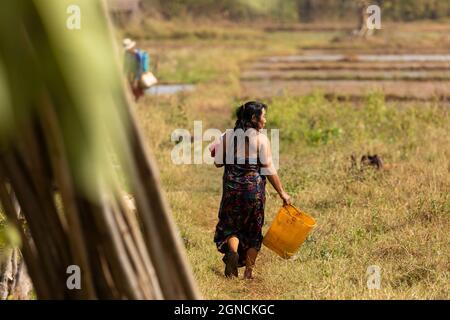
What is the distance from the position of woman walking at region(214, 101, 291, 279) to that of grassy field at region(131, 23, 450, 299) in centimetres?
18

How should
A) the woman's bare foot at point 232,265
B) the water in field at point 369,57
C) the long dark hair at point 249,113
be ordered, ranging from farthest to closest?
the water in field at point 369,57 → the woman's bare foot at point 232,265 → the long dark hair at point 249,113

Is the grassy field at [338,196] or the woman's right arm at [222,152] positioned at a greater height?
the woman's right arm at [222,152]

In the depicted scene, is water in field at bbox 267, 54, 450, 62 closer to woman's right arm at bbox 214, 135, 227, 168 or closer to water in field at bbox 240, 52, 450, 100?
water in field at bbox 240, 52, 450, 100

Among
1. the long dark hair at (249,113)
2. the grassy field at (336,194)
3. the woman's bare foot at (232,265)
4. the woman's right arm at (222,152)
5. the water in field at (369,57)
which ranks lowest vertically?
the water in field at (369,57)

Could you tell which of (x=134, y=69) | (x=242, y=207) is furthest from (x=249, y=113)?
(x=134, y=69)

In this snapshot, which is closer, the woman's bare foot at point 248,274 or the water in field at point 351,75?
the woman's bare foot at point 248,274

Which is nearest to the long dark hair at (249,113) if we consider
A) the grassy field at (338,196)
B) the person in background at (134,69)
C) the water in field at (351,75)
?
the grassy field at (338,196)

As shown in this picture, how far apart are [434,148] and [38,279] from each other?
25.9 feet

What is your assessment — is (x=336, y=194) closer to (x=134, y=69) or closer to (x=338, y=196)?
(x=338, y=196)

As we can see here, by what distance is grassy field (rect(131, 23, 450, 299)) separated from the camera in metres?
6.43

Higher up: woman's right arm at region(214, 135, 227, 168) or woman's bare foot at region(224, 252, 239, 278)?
woman's right arm at region(214, 135, 227, 168)

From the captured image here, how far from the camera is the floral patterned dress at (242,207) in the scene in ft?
22.2

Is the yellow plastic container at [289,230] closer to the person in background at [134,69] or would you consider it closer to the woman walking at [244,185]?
the woman walking at [244,185]

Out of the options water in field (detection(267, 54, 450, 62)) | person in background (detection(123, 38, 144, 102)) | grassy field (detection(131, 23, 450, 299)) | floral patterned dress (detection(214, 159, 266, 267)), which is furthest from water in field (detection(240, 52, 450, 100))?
floral patterned dress (detection(214, 159, 266, 267))
